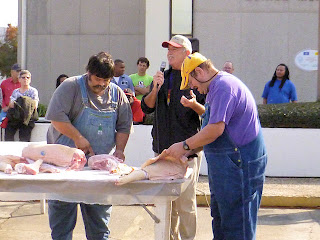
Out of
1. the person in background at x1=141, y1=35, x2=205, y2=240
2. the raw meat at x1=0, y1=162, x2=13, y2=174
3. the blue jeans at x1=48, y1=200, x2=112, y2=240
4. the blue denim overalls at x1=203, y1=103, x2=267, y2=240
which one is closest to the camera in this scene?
the blue denim overalls at x1=203, y1=103, x2=267, y2=240

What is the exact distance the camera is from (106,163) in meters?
4.87

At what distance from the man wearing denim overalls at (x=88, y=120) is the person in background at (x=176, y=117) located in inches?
18.8

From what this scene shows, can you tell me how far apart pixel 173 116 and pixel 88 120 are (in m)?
0.87

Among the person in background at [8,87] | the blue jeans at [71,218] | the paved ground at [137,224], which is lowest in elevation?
the paved ground at [137,224]

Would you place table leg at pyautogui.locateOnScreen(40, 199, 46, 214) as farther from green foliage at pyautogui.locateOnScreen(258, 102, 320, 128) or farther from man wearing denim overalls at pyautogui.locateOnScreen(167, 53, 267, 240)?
green foliage at pyautogui.locateOnScreen(258, 102, 320, 128)

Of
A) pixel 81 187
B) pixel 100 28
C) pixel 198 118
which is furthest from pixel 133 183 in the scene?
pixel 100 28

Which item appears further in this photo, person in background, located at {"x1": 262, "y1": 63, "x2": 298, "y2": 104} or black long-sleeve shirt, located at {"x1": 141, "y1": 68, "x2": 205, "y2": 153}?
person in background, located at {"x1": 262, "y1": 63, "x2": 298, "y2": 104}

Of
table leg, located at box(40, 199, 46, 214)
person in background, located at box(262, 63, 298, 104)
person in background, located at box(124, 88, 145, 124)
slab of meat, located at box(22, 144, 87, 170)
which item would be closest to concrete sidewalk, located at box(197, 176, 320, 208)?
person in background, located at box(124, 88, 145, 124)

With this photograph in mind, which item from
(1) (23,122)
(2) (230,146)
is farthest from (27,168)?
(1) (23,122)

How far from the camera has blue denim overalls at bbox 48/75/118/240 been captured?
5.14 metres

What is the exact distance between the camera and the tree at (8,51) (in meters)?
33.5

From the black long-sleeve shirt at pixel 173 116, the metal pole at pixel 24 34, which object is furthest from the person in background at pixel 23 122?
the metal pole at pixel 24 34

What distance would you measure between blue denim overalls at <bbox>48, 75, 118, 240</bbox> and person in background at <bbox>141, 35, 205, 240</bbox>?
0.58 metres

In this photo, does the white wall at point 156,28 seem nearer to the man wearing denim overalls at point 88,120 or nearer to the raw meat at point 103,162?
the man wearing denim overalls at point 88,120
